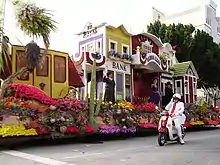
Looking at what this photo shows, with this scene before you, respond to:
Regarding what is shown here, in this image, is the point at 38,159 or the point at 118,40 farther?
the point at 118,40

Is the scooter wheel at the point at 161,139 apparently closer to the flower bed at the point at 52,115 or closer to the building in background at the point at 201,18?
the flower bed at the point at 52,115

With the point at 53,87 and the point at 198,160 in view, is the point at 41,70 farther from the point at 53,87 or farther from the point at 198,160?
the point at 198,160

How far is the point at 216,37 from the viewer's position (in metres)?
51.2

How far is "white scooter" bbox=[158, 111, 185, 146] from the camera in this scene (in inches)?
397

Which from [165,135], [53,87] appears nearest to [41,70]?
[53,87]

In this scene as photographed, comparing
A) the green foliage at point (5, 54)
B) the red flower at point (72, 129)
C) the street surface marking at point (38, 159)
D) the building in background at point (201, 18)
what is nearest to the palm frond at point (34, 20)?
the green foliage at point (5, 54)

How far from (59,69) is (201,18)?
36876 mm

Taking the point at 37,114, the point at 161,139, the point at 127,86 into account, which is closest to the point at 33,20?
the point at 37,114

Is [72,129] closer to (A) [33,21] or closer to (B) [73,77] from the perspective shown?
(A) [33,21]

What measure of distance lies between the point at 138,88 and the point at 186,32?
11.2m

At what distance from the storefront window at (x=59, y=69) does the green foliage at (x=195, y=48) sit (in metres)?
17.9

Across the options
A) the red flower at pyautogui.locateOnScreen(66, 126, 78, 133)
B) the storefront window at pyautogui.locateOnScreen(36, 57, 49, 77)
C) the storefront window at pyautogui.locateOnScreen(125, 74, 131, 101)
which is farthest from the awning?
the red flower at pyautogui.locateOnScreen(66, 126, 78, 133)

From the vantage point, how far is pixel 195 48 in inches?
1275

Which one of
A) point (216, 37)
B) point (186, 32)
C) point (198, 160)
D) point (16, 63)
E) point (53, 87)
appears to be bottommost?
point (198, 160)
